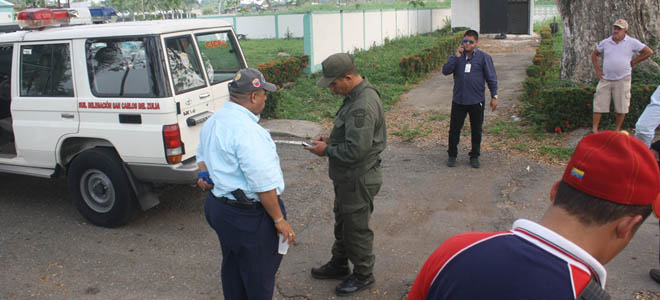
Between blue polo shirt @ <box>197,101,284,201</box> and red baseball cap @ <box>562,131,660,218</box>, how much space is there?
185cm

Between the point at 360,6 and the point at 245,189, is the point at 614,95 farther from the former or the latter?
the point at 360,6

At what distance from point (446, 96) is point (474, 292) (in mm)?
11039

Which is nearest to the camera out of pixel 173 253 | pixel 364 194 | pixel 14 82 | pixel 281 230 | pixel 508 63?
pixel 281 230

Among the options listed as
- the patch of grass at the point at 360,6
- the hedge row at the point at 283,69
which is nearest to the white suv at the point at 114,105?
the hedge row at the point at 283,69

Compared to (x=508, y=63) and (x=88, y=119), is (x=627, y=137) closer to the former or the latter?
(x=88, y=119)

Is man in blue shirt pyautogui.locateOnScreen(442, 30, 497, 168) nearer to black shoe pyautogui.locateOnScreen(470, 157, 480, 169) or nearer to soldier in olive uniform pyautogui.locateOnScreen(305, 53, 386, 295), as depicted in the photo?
black shoe pyautogui.locateOnScreen(470, 157, 480, 169)

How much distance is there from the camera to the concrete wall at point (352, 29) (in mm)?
15703

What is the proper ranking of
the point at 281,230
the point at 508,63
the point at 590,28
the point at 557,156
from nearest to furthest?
the point at 281,230 → the point at 557,156 → the point at 590,28 → the point at 508,63

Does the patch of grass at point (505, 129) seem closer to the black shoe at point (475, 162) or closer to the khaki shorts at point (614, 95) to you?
the khaki shorts at point (614, 95)

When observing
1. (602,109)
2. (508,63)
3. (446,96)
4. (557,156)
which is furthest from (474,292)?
(508,63)

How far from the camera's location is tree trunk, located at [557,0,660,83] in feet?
30.0

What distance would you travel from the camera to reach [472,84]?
6766 millimetres

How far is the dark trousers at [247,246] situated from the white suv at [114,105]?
6.27 ft

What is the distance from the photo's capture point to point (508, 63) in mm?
17453
